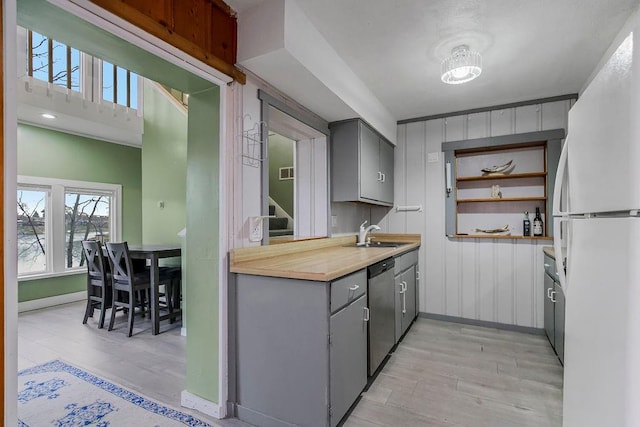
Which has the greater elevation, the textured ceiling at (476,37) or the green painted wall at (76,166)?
the textured ceiling at (476,37)

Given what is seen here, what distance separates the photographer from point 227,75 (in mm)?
1826

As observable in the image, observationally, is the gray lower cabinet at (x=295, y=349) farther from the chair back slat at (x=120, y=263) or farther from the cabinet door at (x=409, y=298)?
the chair back slat at (x=120, y=263)

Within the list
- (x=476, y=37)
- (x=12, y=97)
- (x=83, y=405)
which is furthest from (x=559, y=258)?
(x=83, y=405)

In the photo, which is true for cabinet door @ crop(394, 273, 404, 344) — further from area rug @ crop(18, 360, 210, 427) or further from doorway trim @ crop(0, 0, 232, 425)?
doorway trim @ crop(0, 0, 232, 425)

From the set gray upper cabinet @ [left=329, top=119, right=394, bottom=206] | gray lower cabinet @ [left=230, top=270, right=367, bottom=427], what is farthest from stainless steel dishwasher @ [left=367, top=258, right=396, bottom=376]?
gray upper cabinet @ [left=329, top=119, right=394, bottom=206]

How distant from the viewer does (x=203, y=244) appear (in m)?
1.90

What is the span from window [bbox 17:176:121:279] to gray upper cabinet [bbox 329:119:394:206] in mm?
4237

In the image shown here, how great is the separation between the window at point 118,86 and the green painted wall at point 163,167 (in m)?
0.24

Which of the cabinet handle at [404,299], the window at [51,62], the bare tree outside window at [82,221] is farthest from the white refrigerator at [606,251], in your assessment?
the bare tree outside window at [82,221]

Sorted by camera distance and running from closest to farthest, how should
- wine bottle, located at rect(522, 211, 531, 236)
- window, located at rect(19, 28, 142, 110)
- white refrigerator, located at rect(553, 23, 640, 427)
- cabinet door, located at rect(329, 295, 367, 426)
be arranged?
white refrigerator, located at rect(553, 23, 640, 427), cabinet door, located at rect(329, 295, 367, 426), wine bottle, located at rect(522, 211, 531, 236), window, located at rect(19, 28, 142, 110)

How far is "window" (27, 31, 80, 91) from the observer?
11.3ft

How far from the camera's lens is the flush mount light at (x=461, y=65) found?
211 cm

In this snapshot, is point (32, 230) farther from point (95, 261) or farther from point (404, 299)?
point (404, 299)

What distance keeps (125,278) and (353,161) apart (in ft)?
8.64
